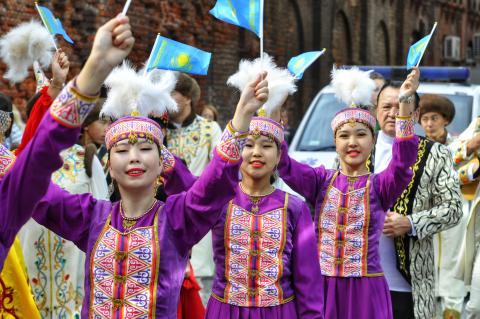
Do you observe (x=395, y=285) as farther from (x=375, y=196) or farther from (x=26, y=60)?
(x=26, y=60)

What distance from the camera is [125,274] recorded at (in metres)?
4.07

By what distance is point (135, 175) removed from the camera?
4.05 meters

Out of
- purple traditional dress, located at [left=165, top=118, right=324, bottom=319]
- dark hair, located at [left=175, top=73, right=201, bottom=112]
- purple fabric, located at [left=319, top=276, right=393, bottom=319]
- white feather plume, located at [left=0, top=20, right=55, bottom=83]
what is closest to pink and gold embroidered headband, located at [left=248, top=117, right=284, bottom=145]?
purple traditional dress, located at [left=165, top=118, right=324, bottom=319]

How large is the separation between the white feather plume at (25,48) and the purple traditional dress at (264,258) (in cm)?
90

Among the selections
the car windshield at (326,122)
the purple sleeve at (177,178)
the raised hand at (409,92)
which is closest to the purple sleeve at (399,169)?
the raised hand at (409,92)

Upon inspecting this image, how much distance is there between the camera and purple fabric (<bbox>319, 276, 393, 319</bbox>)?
221 inches

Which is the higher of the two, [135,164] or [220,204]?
[135,164]

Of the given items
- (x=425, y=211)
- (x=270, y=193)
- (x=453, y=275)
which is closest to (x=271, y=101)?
(x=270, y=193)

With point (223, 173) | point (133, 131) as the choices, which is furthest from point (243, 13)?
point (223, 173)

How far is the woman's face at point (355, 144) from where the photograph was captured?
5805 mm

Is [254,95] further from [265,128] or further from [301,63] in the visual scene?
[301,63]

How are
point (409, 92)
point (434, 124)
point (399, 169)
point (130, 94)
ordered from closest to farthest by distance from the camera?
point (130, 94) < point (409, 92) < point (399, 169) < point (434, 124)

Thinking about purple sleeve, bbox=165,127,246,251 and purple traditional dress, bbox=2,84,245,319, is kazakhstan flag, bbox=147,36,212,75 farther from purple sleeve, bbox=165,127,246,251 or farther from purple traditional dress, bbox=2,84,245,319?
purple sleeve, bbox=165,127,246,251

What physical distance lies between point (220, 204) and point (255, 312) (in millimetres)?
1275
